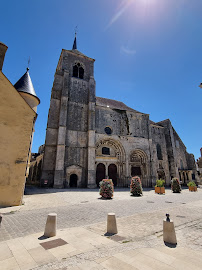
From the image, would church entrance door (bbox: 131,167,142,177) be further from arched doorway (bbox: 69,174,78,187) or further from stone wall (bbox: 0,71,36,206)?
stone wall (bbox: 0,71,36,206)

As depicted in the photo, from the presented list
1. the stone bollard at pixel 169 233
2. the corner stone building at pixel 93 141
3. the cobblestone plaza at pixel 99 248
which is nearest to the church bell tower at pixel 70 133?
the corner stone building at pixel 93 141

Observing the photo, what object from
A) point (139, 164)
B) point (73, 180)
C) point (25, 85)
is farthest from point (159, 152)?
point (25, 85)

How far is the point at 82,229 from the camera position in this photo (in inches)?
166

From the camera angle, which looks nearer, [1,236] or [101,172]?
[1,236]

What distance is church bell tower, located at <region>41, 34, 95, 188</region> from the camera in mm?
17734

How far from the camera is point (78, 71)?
24172 millimetres

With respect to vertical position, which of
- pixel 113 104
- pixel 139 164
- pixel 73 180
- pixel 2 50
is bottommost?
pixel 73 180

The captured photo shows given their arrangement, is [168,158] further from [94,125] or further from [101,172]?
[94,125]

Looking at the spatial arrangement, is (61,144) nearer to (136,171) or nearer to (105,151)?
(105,151)

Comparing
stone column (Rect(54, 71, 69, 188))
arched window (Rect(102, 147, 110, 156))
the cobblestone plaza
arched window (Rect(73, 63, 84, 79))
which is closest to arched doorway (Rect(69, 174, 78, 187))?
stone column (Rect(54, 71, 69, 188))

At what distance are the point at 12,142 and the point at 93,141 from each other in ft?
39.9

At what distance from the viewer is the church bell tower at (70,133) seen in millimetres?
17734

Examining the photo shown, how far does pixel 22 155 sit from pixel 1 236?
16.6ft

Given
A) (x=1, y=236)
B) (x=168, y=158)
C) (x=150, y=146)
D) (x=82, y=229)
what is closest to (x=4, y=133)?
(x=1, y=236)
